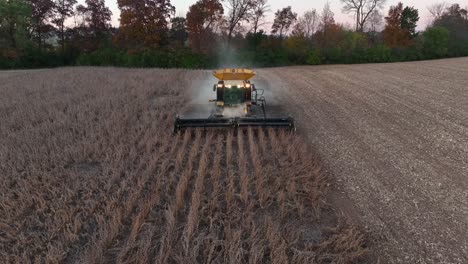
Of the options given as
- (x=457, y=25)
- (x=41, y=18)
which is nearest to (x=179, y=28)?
(x=41, y=18)

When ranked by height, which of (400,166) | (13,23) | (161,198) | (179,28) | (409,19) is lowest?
(161,198)

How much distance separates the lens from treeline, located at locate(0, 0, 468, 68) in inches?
1473

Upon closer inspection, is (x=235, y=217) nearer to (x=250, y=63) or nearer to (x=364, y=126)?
(x=364, y=126)

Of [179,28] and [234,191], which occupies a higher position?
[179,28]

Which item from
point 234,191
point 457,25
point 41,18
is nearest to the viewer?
point 234,191

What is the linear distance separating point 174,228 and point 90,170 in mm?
3264

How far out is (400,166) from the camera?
648 cm

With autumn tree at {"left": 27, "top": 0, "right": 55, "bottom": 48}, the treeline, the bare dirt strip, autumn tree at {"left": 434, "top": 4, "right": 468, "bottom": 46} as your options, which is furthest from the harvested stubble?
autumn tree at {"left": 434, "top": 4, "right": 468, "bottom": 46}

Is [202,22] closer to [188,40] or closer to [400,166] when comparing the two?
[188,40]

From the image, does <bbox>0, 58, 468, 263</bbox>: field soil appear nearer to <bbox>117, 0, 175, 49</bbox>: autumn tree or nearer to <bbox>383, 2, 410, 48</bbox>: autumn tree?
<bbox>117, 0, 175, 49</bbox>: autumn tree

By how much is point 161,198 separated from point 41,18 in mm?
51849

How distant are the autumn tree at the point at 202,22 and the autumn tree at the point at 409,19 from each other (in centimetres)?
3097

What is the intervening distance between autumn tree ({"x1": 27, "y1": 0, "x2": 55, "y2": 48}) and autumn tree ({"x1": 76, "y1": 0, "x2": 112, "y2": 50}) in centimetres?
484

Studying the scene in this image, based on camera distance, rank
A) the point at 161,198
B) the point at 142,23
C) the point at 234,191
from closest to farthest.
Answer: the point at 161,198 < the point at 234,191 < the point at 142,23
